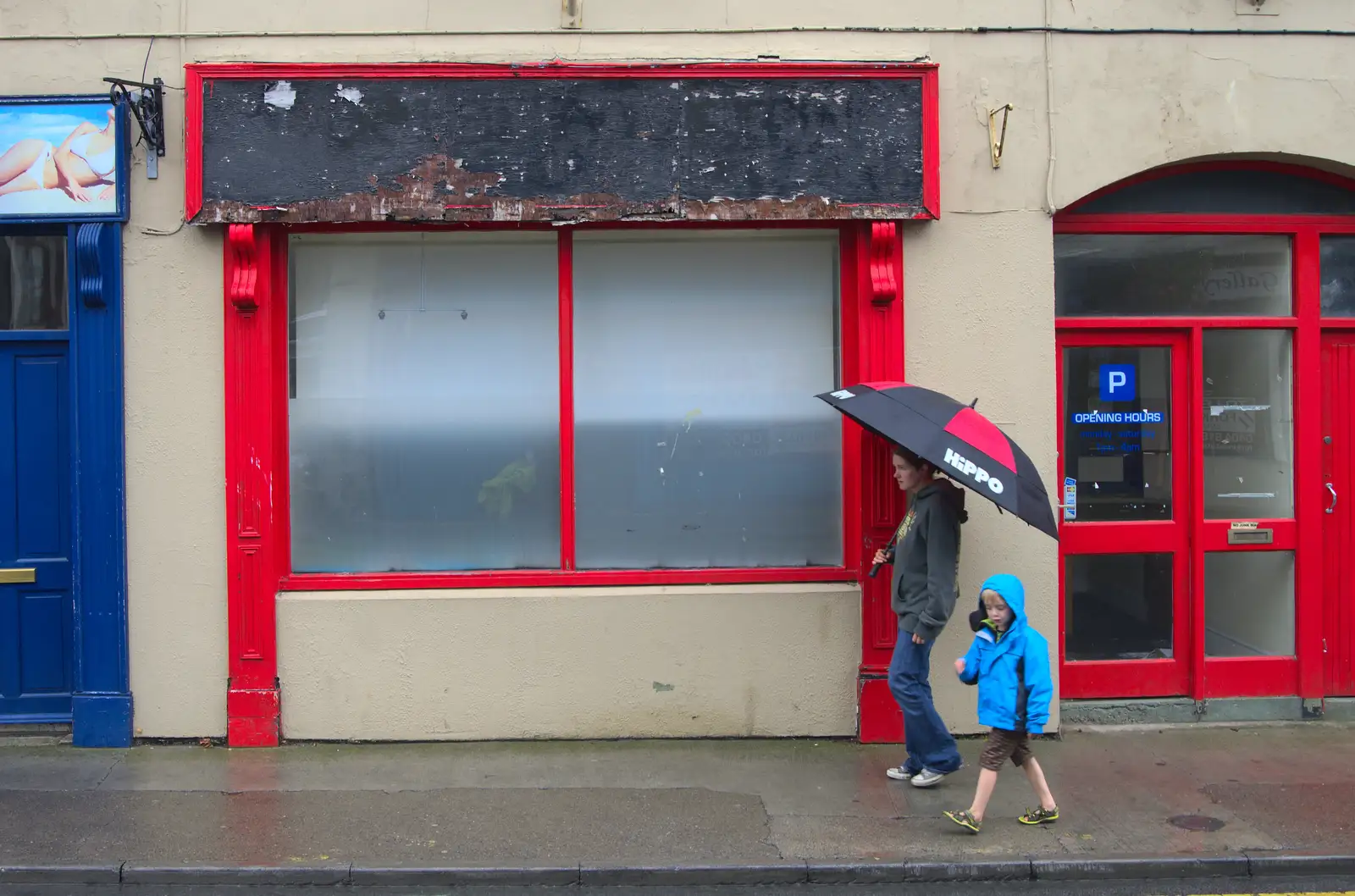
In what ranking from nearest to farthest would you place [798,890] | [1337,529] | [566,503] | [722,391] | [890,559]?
[798,890] < [890,559] < [566,503] < [722,391] < [1337,529]

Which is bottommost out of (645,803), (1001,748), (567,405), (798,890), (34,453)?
(798,890)

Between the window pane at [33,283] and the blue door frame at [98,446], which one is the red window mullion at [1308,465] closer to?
the blue door frame at [98,446]

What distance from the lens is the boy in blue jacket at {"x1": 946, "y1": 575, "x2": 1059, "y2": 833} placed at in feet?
17.8

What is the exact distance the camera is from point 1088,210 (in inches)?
298

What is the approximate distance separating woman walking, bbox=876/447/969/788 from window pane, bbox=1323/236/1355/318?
11.2ft

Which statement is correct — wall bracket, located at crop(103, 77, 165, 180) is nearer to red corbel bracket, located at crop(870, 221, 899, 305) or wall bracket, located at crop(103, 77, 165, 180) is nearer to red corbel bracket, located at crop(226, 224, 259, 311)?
red corbel bracket, located at crop(226, 224, 259, 311)

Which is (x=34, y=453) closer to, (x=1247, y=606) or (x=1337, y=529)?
(x=1247, y=606)

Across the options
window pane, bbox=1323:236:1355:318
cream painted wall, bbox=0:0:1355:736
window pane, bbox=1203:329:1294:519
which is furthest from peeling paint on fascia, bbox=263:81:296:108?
window pane, bbox=1323:236:1355:318

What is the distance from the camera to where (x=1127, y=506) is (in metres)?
7.60

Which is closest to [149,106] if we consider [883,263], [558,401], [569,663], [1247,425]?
[558,401]

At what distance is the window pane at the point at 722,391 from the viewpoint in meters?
7.38

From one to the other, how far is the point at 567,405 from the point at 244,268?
213cm

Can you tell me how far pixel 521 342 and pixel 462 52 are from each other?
6.00ft

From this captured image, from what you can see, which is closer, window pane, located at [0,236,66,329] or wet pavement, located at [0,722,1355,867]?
wet pavement, located at [0,722,1355,867]
